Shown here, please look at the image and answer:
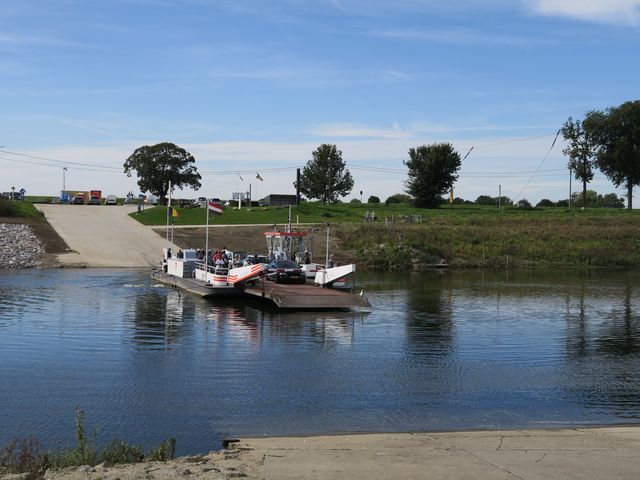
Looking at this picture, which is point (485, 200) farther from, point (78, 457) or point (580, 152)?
point (78, 457)

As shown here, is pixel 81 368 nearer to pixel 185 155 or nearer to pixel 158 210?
pixel 158 210

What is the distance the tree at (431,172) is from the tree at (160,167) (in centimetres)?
3248

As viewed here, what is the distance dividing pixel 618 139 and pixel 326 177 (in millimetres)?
46078

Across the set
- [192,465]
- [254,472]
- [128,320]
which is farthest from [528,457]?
[128,320]

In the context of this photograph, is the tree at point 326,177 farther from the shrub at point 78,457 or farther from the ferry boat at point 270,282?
the shrub at point 78,457

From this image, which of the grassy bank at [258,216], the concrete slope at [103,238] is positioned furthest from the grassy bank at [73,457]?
the grassy bank at [258,216]

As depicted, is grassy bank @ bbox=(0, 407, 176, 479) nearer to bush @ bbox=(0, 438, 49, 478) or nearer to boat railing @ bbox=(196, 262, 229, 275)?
bush @ bbox=(0, 438, 49, 478)

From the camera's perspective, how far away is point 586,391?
1750cm

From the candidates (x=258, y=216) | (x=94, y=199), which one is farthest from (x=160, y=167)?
(x=258, y=216)

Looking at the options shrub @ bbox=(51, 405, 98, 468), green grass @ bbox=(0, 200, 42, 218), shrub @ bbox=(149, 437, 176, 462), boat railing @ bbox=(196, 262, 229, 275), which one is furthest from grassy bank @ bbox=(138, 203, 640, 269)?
shrub @ bbox=(51, 405, 98, 468)

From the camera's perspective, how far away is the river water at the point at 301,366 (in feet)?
47.6

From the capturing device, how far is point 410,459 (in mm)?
10680

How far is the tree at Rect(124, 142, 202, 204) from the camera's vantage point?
104 meters

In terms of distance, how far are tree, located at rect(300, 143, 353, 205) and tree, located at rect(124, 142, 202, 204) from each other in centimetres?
2551
